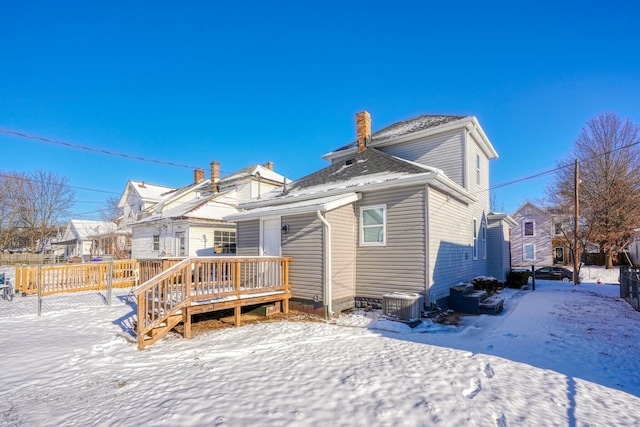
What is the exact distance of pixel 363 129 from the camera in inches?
549

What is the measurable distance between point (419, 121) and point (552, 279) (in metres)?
14.5

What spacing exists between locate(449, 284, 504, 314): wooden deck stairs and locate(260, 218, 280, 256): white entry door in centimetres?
545

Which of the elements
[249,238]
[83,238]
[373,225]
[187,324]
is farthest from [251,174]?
[83,238]

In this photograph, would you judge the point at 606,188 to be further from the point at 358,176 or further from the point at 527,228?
the point at 358,176

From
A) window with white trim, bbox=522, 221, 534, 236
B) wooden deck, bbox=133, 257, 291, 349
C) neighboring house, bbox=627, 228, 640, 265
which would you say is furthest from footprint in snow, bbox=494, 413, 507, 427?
window with white trim, bbox=522, 221, 534, 236

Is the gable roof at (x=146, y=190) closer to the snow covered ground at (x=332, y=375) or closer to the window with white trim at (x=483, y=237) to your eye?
the snow covered ground at (x=332, y=375)

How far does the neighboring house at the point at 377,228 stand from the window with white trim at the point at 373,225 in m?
0.03

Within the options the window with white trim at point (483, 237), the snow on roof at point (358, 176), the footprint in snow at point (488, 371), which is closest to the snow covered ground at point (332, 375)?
the footprint in snow at point (488, 371)

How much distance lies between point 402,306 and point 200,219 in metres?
12.9

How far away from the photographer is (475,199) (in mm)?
12945

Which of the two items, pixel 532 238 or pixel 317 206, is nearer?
pixel 317 206

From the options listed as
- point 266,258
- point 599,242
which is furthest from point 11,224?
point 599,242

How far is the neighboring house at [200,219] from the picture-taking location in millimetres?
17938

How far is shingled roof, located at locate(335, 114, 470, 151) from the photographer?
12617 millimetres
